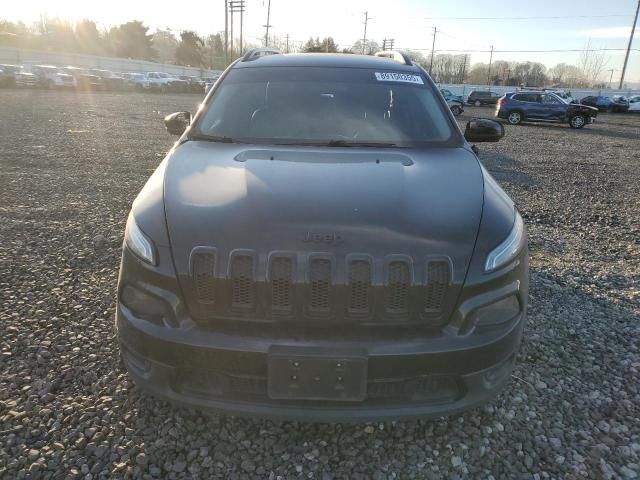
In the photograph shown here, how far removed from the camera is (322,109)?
3.24m

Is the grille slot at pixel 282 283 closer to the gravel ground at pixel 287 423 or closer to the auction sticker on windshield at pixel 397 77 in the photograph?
the gravel ground at pixel 287 423

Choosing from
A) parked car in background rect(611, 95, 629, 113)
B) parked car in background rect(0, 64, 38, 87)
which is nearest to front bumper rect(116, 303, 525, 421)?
parked car in background rect(0, 64, 38, 87)

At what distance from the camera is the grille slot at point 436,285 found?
191 cm

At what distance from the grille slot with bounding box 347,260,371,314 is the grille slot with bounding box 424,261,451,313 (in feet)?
0.78

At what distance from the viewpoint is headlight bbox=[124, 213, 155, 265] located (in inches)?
79.6

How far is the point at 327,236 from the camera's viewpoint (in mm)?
1932

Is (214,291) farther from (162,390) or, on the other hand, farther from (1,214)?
(1,214)

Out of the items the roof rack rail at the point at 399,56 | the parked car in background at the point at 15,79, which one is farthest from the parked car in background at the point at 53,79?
the roof rack rail at the point at 399,56

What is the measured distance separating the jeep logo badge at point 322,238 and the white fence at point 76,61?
61998mm

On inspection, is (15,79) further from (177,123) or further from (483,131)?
(483,131)

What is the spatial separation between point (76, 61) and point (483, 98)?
51.7 meters

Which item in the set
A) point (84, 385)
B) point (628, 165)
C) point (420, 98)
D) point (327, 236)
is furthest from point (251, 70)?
point (628, 165)

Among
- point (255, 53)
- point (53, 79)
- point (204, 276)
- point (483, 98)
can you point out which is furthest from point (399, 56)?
point (483, 98)

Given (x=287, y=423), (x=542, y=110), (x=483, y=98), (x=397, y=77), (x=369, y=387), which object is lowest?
(x=287, y=423)
